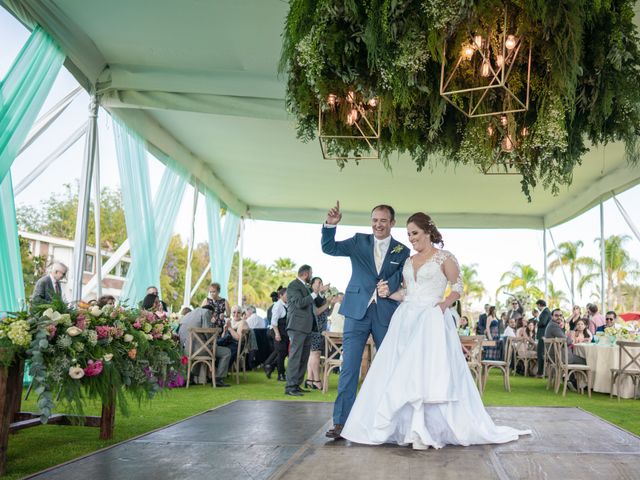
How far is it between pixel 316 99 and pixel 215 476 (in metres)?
2.77

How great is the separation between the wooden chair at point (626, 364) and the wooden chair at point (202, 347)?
5661mm

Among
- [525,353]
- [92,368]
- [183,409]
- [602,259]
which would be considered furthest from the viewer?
[602,259]

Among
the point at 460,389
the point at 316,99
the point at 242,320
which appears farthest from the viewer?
the point at 242,320

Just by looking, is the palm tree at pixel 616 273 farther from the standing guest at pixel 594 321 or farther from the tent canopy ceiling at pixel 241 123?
the standing guest at pixel 594 321

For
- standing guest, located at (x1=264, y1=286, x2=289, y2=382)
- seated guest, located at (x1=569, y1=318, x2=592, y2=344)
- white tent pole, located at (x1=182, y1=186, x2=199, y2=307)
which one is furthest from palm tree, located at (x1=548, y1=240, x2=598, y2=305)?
standing guest, located at (x1=264, y1=286, x2=289, y2=382)

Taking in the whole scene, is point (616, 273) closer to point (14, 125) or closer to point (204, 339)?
point (204, 339)

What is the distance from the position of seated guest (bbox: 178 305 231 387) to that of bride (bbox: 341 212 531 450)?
18.0 ft

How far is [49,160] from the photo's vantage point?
8.99 m

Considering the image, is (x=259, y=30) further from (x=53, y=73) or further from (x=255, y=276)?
(x=255, y=276)

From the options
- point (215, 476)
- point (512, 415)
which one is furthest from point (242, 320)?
point (215, 476)

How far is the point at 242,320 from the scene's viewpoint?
34.8 feet

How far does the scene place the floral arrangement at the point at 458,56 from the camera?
3906mm

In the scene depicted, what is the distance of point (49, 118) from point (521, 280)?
32.3 meters

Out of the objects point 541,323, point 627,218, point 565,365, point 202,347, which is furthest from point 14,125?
point 627,218
